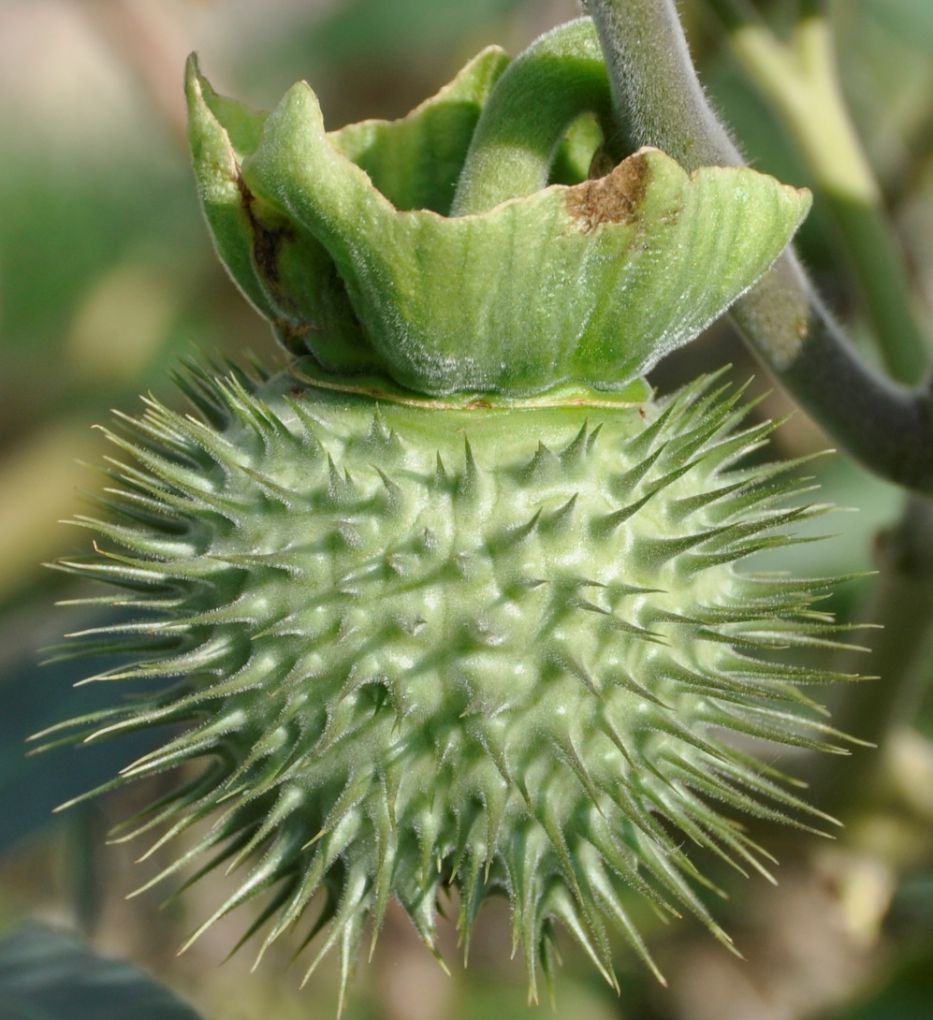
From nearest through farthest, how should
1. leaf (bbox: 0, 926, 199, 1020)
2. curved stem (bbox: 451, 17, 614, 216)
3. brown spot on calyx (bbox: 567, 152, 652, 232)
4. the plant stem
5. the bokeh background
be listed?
brown spot on calyx (bbox: 567, 152, 652, 232), curved stem (bbox: 451, 17, 614, 216), leaf (bbox: 0, 926, 199, 1020), the plant stem, the bokeh background

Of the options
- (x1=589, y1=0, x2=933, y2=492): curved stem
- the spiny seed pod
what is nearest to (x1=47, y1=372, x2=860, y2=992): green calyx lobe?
the spiny seed pod

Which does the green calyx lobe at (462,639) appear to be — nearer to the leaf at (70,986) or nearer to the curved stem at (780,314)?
the curved stem at (780,314)

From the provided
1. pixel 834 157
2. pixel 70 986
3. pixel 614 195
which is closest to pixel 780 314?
pixel 614 195

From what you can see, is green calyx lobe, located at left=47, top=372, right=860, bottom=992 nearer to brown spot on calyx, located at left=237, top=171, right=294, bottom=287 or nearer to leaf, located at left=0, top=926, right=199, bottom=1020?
brown spot on calyx, located at left=237, top=171, right=294, bottom=287

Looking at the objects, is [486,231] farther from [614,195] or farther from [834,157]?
[834,157]

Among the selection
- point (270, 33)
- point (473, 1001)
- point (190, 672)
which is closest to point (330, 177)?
point (190, 672)

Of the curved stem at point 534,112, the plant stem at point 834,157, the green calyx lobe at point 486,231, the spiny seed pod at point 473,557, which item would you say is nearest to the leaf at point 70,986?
the spiny seed pod at point 473,557
